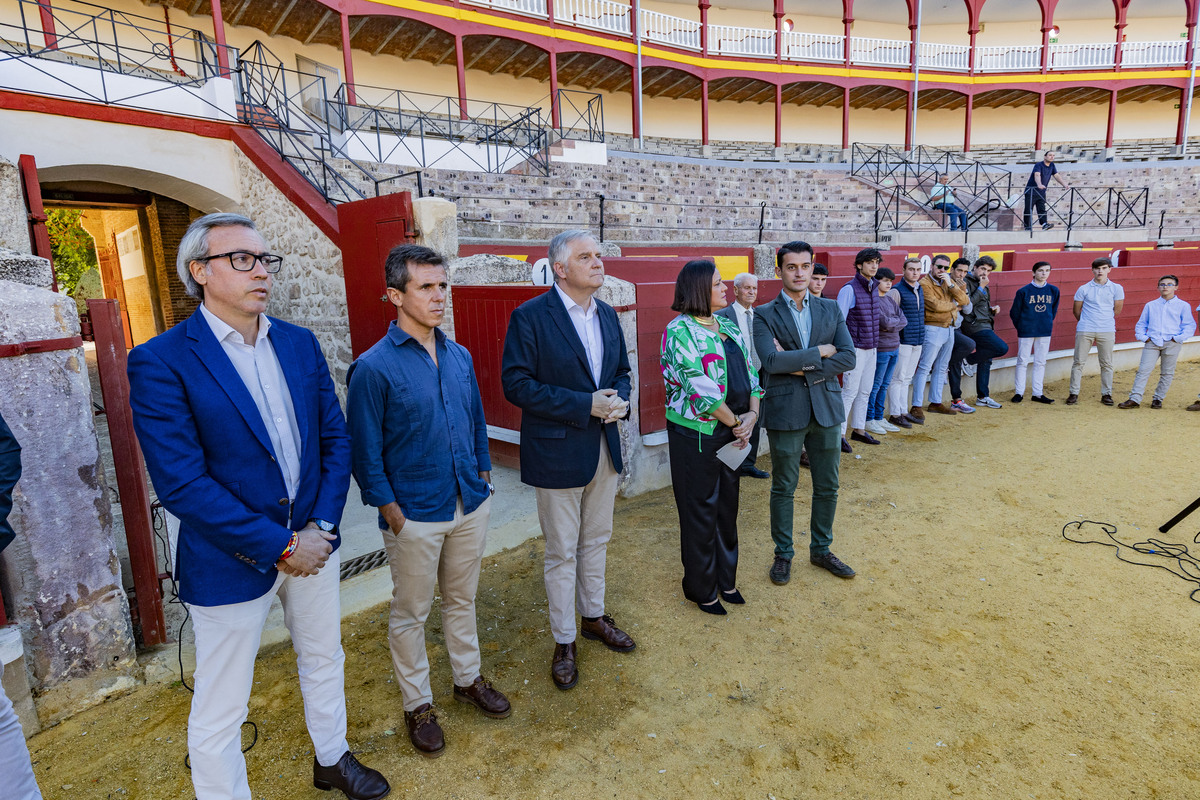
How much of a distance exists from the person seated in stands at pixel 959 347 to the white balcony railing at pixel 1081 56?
22.3 metres

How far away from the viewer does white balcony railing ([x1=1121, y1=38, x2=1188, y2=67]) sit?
22.5 metres

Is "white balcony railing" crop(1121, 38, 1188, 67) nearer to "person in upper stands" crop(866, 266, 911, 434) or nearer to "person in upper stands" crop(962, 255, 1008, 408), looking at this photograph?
"person in upper stands" crop(962, 255, 1008, 408)

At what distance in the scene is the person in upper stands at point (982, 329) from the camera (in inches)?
292

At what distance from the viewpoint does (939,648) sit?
2893 mm

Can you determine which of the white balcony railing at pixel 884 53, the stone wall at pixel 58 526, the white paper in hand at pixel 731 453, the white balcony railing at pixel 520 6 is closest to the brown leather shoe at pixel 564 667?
the white paper in hand at pixel 731 453

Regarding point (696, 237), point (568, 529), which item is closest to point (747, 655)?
point (568, 529)

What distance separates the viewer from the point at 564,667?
2.69m

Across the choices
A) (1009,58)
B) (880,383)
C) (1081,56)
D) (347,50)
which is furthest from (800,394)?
(1081,56)

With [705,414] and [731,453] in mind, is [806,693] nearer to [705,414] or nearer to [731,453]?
[731,453]

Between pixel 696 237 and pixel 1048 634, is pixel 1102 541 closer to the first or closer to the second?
pixel 1048 634

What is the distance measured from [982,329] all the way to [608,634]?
6651 millimetres

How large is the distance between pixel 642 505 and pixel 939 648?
7.58 ft

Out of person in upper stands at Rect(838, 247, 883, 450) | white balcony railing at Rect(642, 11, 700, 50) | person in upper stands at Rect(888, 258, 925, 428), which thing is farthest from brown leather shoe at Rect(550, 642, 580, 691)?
white balcony railing at Rect(642, 11, 700, 50)

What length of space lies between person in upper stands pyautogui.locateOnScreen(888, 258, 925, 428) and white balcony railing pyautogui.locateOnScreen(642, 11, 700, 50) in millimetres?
16056
